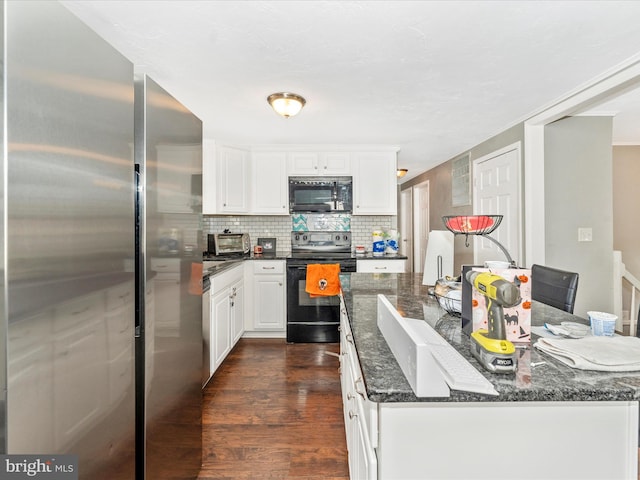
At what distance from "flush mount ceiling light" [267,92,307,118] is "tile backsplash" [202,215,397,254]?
190 cm

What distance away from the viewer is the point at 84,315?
809mm

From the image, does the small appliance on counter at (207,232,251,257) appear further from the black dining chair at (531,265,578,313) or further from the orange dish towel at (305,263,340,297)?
the black dining chair at (531,265,578,313)

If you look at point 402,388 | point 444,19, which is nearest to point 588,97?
point 444,19

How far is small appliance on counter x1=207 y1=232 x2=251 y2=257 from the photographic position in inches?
136

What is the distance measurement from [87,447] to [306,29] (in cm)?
186

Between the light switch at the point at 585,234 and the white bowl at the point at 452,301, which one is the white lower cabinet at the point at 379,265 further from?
the white bowl at the point at 452,301

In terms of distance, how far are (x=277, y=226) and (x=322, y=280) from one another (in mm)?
1289

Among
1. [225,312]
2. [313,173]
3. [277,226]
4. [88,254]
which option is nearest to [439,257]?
[88,254]

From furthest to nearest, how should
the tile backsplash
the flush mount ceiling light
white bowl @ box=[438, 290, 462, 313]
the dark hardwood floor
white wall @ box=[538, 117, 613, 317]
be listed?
the tile backsplash → white wall @ box=[538, 117, 613, 317] → the flush mount ceiling light → the dark hardwood floor → white bowl @ box=[438, 290, 462, 313]

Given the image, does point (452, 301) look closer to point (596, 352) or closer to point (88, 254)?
point (596, 352)

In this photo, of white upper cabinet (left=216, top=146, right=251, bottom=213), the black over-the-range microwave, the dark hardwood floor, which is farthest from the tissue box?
white upper cabinet (left=216, top=146, right=251, bottom=213)

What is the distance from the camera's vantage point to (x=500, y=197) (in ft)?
11.1

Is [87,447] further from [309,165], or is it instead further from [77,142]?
[309,165]

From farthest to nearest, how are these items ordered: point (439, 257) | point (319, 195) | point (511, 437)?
point (319, 195)
point (439, 257)
point (511, 437)
